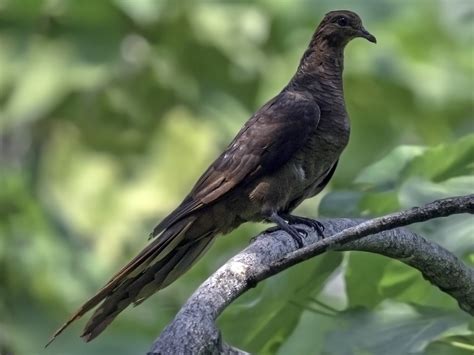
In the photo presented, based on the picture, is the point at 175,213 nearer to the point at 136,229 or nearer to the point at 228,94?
the point at 228,94

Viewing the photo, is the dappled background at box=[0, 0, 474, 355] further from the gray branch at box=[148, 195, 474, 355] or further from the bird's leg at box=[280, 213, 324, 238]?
the gray branch at box=[148, 195, 474, 355]

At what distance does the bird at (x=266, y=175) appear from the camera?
13.0ft

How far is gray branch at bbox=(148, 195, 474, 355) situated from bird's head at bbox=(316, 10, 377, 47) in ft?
4.48

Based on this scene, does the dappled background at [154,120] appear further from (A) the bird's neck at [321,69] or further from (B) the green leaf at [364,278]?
(A) the bird's neck at [321,69]

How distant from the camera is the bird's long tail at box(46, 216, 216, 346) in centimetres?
340

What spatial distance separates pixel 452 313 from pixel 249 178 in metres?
1.08

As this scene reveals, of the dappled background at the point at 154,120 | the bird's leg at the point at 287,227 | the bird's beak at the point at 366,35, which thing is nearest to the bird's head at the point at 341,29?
the bird's beak at the point at 366,35

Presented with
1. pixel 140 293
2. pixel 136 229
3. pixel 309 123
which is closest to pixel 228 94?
pixel 136 229

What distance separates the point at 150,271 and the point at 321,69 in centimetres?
147

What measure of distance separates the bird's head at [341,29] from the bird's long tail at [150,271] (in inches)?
46.5

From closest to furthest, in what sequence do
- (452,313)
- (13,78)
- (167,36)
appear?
(452,313)
(13,78)
(167,36)

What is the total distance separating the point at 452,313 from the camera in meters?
3.57

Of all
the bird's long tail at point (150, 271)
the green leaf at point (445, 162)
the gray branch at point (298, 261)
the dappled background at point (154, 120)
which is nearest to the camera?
the gray branch at point (298, 261)

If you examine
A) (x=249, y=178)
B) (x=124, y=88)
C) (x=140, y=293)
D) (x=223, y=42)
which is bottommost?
(x=140, y=293)
